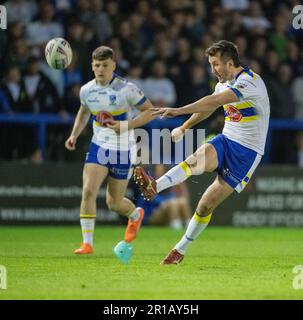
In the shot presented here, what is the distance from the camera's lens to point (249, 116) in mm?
10773

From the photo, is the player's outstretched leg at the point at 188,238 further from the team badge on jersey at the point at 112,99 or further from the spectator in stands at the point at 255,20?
the spectator in stands at the point at 255,20

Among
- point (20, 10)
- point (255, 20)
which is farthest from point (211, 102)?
point (255, 20)

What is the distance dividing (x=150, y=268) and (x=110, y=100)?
300cm

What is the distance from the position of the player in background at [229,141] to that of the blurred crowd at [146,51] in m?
6.52

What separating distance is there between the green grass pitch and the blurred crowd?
2.45m

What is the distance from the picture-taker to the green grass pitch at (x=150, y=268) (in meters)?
8.45

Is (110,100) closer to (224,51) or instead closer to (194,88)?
(224,51)

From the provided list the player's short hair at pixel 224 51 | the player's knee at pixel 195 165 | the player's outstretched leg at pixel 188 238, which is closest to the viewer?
the player's knee at pixel 195 165

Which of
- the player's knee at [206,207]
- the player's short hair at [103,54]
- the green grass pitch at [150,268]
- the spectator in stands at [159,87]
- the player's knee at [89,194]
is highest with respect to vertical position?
A: the spectator in stands at [159,87]

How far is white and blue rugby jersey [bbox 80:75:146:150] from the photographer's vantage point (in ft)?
41.5

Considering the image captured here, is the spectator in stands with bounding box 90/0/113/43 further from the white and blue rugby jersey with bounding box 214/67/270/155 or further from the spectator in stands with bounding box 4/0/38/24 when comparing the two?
the white and blue rugby jersey with bounding box 214/67/270/155

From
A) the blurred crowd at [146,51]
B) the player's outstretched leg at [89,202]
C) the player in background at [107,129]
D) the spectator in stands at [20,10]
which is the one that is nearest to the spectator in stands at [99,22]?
the blurred crowd at [146,51]

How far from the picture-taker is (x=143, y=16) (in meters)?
19.5

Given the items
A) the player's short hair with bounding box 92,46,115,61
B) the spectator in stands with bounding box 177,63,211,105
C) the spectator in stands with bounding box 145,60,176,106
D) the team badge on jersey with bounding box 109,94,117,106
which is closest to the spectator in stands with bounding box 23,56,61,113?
the spectator in stands with bounding box 145,60,176,106
